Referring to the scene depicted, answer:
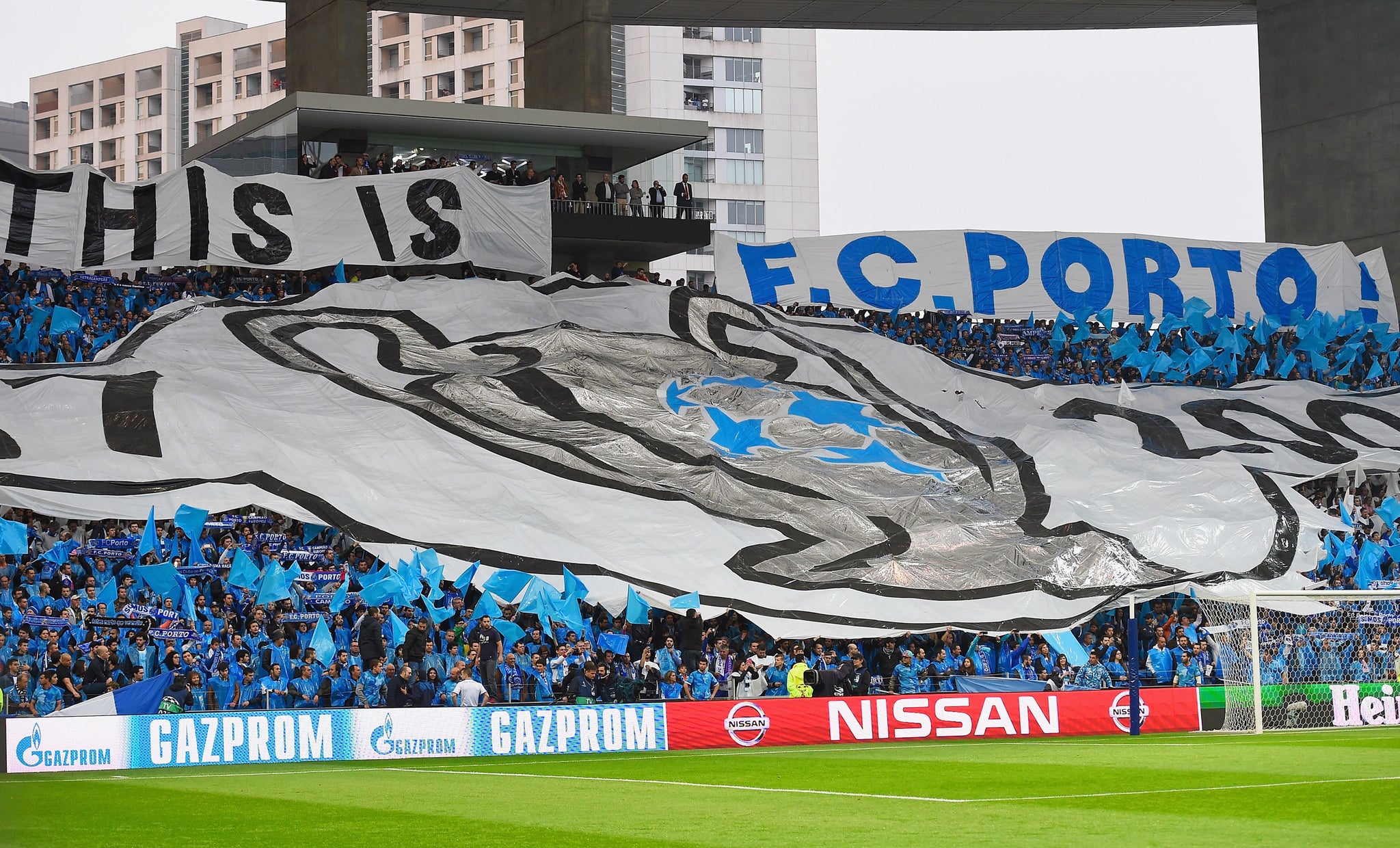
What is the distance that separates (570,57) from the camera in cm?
4612

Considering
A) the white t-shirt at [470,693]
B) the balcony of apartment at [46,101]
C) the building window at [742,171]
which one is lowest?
the white t-shirt at [470,693]

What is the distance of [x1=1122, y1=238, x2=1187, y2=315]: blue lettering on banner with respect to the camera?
44.0 m

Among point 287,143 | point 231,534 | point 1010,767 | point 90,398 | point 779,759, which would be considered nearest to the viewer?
point 1010,767

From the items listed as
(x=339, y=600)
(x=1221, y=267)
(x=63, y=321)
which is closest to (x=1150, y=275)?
(x=1221, y=267)

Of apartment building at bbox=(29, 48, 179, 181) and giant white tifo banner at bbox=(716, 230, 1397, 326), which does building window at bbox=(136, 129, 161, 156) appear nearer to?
apartment building at bbox=(29, 48, 179, 181)

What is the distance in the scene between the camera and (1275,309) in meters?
45.0

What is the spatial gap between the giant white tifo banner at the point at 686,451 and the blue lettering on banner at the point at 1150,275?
586 centimetres

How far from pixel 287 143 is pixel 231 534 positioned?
51.9 ft

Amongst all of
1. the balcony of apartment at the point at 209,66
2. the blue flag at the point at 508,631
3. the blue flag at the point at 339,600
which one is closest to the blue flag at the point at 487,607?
the blue flag at the point at 508,631

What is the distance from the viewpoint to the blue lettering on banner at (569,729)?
20.2m

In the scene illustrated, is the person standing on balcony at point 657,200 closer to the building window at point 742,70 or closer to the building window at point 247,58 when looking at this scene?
the building window at point 742,70

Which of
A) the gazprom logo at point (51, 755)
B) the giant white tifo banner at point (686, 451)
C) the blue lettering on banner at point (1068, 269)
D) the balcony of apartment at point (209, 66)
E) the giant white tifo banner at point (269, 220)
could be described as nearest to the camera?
the gazprom logo at point (51, 755)

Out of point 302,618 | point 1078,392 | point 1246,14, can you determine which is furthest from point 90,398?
point 1246,14

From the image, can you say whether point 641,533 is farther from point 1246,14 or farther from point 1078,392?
point 1246,14
